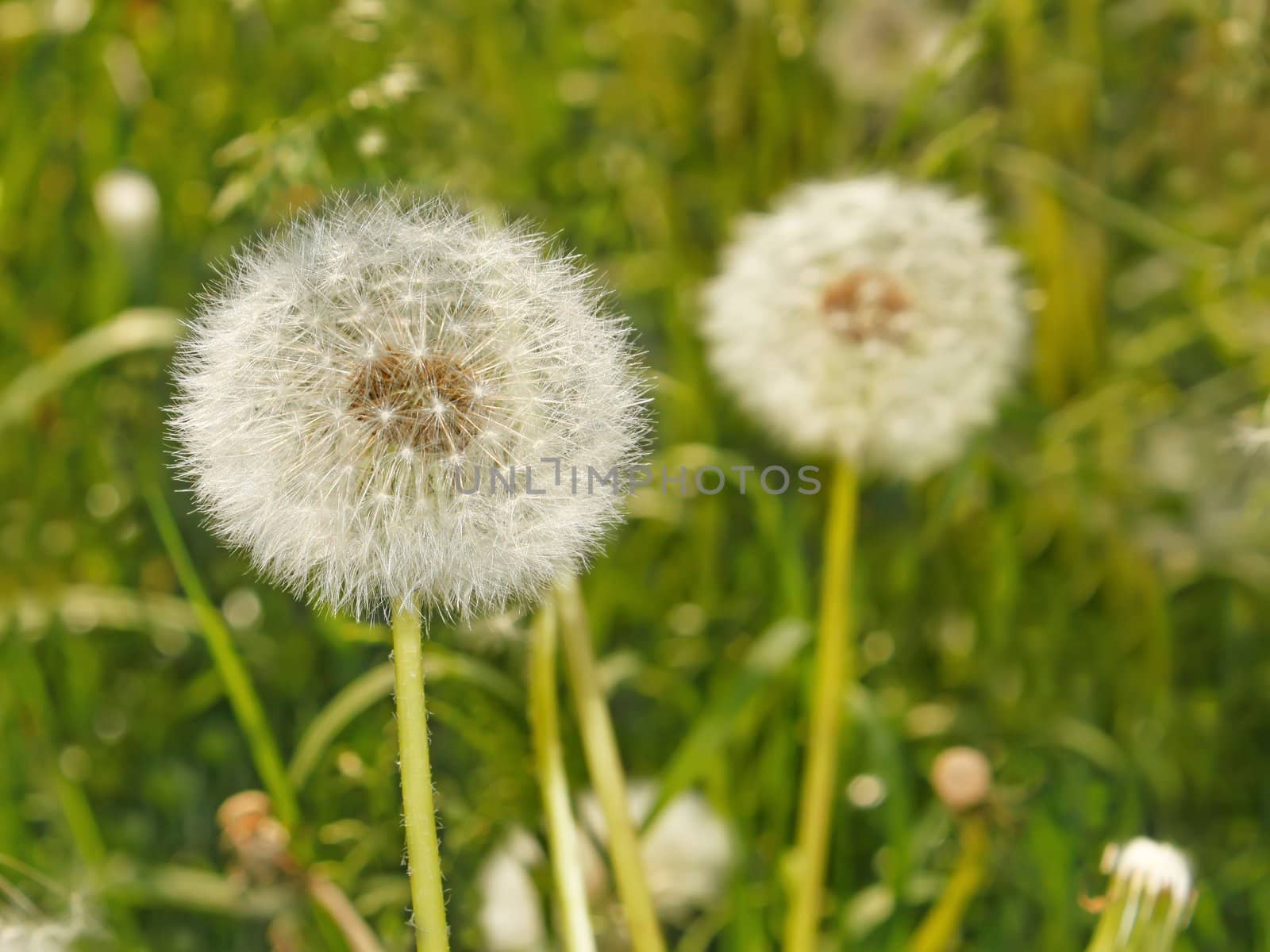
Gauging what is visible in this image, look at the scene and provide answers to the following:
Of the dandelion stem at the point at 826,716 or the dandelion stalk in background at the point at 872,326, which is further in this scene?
the dandelion stalk in background at the point at 872,326

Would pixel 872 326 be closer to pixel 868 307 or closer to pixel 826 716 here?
pixel 868 307

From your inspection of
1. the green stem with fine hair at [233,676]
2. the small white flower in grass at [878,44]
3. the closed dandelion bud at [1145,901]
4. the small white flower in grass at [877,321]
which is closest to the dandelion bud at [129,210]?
the green stem with fine hair at [233,676]

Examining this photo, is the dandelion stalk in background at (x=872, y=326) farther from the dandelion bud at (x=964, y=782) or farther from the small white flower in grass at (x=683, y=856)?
the dandelion bud at (x=964, y=782)

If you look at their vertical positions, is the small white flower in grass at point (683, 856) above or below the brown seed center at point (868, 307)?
below

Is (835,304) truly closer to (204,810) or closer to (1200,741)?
(1200,741)

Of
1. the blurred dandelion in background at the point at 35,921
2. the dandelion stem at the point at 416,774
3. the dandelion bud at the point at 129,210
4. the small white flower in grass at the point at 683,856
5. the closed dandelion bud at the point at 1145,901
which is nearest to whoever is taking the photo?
the dandelion stem at the point at 416,774
